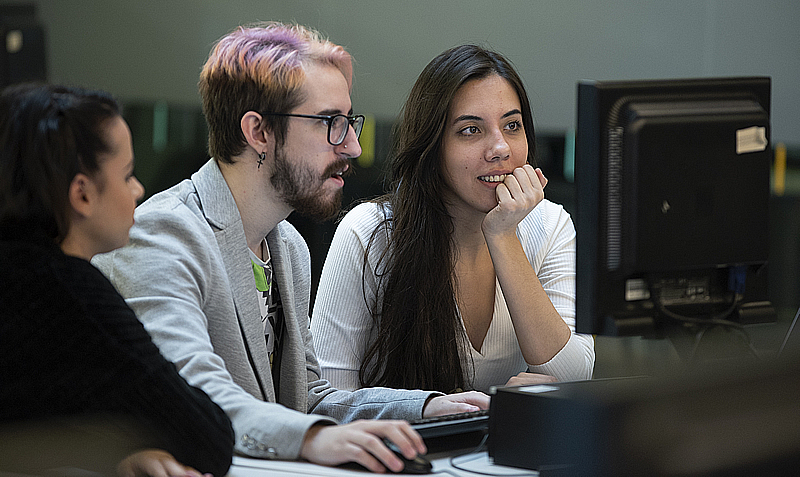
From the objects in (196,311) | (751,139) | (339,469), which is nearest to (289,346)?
(196,311)

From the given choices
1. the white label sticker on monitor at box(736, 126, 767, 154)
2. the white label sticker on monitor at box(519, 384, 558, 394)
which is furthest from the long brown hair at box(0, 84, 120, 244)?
the white label sticker on monitor at box(736, 126, 767, 154)

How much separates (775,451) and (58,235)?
85 cm

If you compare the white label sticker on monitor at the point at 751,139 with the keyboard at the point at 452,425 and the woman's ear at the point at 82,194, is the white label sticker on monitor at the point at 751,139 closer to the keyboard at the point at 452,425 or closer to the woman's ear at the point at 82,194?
the keyboard at the point at 452,425

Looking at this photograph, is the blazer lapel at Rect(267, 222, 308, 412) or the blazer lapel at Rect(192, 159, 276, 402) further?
the blazer lapel at Rect(267, 222, 308, 412)

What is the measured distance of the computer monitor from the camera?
3.36ft

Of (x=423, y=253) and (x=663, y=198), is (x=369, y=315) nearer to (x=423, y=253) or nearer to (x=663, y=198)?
(x=423, y=253)

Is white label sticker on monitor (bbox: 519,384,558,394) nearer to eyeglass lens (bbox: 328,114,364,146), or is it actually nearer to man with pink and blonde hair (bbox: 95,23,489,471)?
man with pink and blonde hair (bbox: 95,23,489,471)

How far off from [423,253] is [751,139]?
0.73 meters

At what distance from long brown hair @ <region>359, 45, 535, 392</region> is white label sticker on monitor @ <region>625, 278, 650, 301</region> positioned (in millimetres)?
602

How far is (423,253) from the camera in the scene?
1646mm

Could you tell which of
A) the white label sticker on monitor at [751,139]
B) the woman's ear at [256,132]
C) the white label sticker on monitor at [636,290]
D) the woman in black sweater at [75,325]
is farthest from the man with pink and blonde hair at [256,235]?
the white label sticker on monitor at [751,139]

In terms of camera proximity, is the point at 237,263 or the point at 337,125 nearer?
the point at 237,263

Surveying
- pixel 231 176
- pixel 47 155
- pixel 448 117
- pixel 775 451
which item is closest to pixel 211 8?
pixel 448 117

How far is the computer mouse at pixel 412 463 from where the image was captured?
37.9 inches
